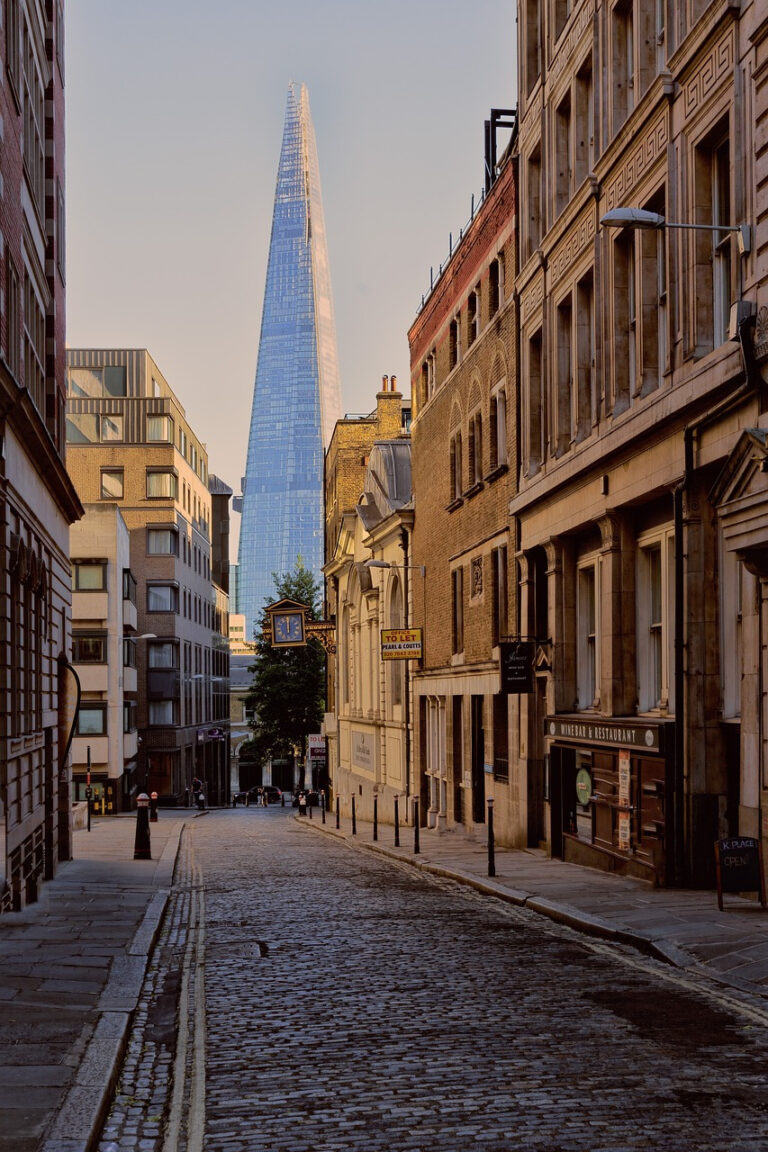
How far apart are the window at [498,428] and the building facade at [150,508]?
45.3 m

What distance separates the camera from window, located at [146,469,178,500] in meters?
79.9

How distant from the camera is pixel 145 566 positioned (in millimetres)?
79188

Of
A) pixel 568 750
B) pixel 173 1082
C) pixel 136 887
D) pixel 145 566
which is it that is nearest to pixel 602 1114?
A: pixel 173 1082

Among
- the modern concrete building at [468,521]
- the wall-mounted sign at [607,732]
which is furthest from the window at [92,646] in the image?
the wall-mounted sign at [607,732]

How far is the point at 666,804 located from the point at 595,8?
13.4 m

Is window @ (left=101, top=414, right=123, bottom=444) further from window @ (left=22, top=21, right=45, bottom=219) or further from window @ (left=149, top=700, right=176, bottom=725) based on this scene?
window @ (left=22, top=21, right=45, bottom=219)

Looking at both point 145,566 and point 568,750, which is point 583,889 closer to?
point 568,750

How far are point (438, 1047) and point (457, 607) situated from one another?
27989mm

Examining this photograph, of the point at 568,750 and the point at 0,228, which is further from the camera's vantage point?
the point at 568,750

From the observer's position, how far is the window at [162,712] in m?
78.6

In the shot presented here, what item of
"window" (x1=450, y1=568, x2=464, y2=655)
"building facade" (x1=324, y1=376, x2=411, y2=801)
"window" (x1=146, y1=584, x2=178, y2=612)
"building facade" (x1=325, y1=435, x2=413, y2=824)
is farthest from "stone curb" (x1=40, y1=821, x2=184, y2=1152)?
"window" (x1=146, y1=584, x2=178, y2=612)

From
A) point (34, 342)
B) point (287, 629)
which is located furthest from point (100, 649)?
point (34, 342)

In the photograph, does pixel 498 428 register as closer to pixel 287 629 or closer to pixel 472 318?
pixel 472 318

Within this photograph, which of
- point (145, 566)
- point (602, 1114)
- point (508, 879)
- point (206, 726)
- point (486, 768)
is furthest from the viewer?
point (206, 726)
